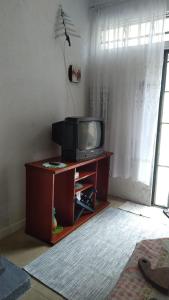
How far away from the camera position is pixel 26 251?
1955 mm

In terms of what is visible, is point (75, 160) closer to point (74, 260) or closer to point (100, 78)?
point (74, 260)

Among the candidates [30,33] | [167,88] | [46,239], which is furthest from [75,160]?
[167,88]

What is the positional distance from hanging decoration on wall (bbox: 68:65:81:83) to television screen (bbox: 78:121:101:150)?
25.8 inches

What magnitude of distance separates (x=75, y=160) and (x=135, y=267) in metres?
1.41

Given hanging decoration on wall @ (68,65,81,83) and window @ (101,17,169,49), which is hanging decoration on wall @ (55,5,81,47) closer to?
hanging decoration on wall @ (68,65,81,83)

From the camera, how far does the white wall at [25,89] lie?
2.00 meters

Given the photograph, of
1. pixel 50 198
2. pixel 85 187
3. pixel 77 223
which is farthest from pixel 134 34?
pixel 77 223

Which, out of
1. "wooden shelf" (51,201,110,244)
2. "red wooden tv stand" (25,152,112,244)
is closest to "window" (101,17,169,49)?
"red wooden tv stand" (25,152,112,244)

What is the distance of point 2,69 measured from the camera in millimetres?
1948

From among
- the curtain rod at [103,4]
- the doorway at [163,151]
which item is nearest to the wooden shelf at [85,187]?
the doorway at [163,151]

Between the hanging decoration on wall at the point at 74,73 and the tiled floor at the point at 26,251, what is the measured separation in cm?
182

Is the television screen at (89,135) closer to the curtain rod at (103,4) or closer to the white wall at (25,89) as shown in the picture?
the white wall at (25,89)

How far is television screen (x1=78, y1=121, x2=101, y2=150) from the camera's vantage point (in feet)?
7.66

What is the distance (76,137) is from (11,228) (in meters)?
1.09
